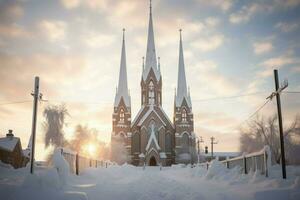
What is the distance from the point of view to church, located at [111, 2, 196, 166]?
6406 centimetres

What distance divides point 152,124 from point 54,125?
23458 millimetres

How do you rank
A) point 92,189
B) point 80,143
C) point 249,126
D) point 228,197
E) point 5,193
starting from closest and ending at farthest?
1. point 5,193
2. point 228,197
3. point 92,189
4. point 249,126
5. point 80,143

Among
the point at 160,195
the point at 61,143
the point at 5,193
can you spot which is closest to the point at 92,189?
the point at 160,195


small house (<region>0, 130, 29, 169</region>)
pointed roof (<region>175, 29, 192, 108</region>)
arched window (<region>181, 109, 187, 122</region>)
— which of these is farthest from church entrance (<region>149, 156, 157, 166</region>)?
small house (<region>0, 130, 29, 169</region>)

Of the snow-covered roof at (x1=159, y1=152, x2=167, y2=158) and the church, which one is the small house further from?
the snow-covered roof at (x1=159, y1=152, x2=167, y2=158)

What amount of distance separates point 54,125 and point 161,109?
26.8m

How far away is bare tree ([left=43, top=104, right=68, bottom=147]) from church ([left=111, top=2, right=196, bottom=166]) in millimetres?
17184

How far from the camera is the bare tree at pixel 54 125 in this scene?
4669 centimetres

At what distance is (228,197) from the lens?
10734mm

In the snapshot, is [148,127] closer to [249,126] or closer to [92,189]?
[249,126]

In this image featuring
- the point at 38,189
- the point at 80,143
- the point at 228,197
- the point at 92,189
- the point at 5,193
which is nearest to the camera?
the point at 5,193

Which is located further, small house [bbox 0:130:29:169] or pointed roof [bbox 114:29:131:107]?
pointed roof [bbox 114:29:131:107]

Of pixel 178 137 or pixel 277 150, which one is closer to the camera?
pixel 277 150

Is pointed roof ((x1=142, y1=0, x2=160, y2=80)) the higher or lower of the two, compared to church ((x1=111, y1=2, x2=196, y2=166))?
higher
